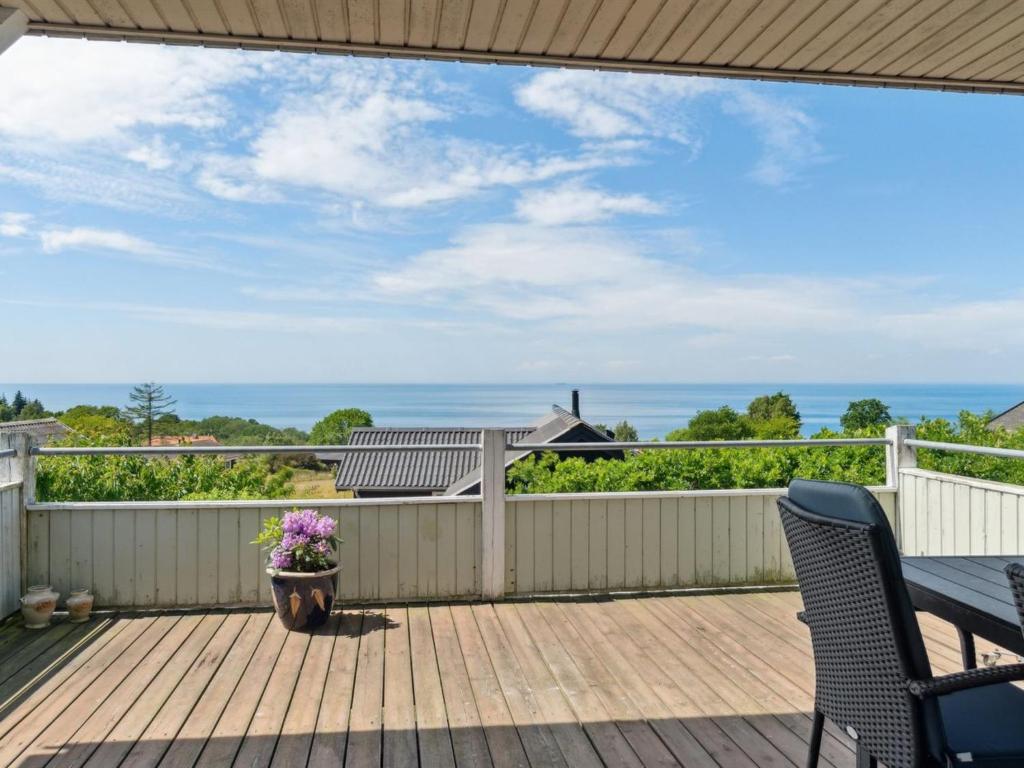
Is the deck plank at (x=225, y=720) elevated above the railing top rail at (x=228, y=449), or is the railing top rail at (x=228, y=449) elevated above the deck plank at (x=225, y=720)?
the railing top rail at (x=228, y=449)

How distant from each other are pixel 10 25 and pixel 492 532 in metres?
3.02

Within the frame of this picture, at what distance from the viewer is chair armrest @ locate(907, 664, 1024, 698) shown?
133cm

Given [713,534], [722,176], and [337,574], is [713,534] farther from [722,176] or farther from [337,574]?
[722,176]

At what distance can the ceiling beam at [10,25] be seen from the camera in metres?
2.20

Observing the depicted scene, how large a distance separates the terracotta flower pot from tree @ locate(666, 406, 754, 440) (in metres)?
4.11

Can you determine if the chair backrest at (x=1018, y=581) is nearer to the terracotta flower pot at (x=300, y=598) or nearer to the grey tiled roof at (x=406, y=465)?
the terracotta flower pot at (x=300, y=598)

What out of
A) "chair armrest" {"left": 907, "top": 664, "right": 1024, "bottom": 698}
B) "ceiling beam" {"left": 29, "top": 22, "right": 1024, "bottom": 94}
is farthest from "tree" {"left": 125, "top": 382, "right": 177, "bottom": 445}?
"chair armrest" {"left": 907, "top": 664, "right": 1024, "bottom": 698}

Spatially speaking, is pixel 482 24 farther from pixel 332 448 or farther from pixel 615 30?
pixel 332 448

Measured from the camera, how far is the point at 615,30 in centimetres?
244

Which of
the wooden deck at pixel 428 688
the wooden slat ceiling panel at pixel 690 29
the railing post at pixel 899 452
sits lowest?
the wooden deck at pixel 428 688

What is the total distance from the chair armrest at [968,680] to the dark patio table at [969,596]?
18 centimetres

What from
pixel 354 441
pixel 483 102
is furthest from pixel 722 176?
pixel 354 441

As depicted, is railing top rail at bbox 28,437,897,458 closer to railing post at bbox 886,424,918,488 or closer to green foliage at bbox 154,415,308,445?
railing post at bbox 886,424,918,488

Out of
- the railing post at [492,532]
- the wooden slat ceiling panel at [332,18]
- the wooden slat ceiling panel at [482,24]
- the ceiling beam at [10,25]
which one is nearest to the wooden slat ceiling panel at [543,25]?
the wooden slat ceiling panel at [482,24]
